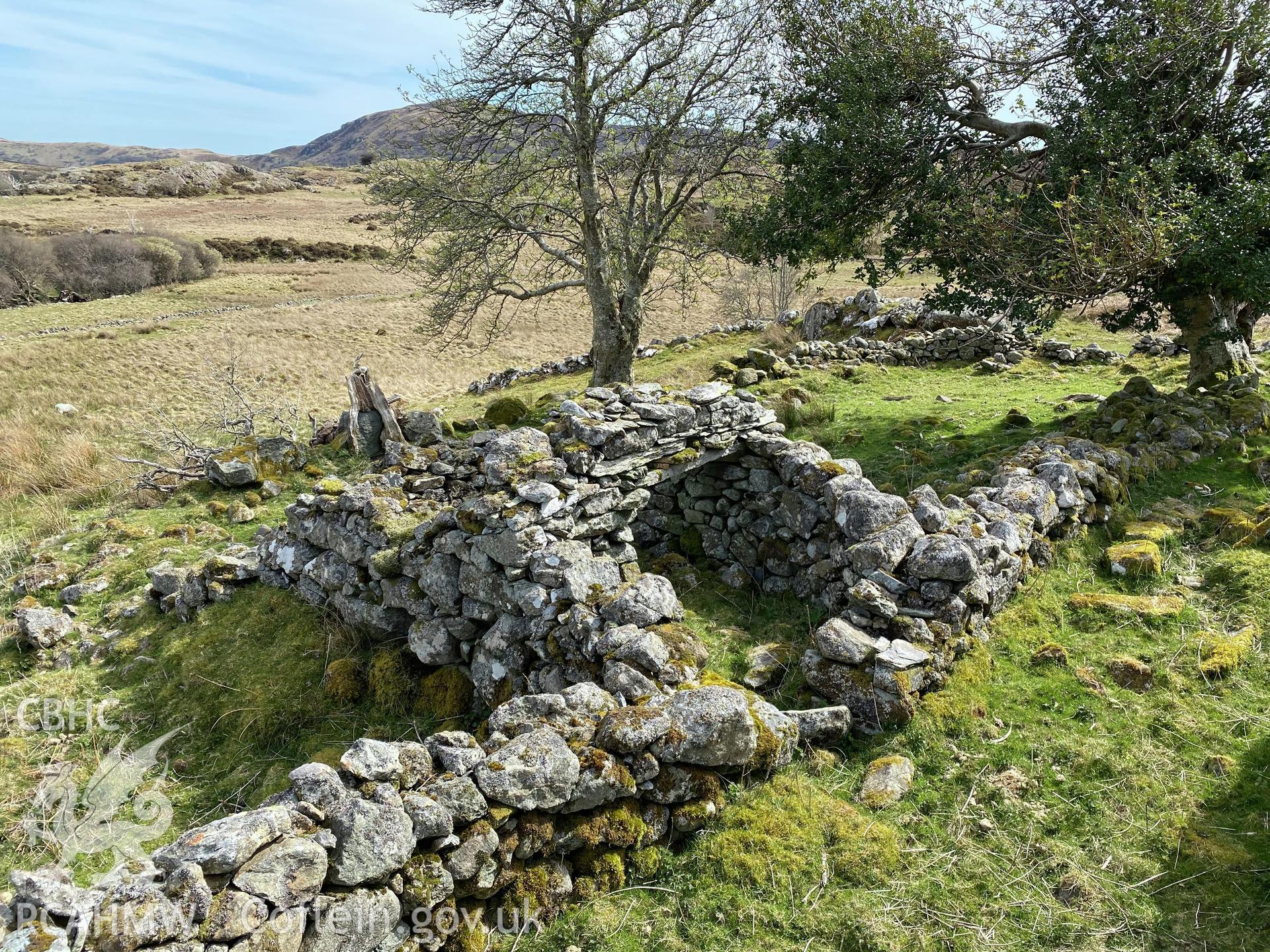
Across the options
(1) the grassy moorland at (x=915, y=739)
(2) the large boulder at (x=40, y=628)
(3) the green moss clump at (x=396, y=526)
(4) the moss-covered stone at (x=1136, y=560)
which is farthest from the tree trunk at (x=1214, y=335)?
(2) the large boulder at (x=40, y=628)

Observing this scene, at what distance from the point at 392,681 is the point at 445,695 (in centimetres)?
66

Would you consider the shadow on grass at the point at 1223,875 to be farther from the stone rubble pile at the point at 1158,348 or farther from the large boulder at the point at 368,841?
the stone rubble pile at the point at 1158,348

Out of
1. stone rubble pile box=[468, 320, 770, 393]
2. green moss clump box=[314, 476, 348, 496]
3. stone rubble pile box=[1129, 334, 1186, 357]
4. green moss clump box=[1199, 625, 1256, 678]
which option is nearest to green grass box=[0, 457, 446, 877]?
green moss clump box=[314, 476, 348, 496]

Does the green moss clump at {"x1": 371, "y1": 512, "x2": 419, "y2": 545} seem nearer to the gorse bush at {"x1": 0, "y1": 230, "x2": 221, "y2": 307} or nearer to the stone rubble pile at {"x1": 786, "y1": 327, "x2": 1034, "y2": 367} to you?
the stone rubble pile at {"x1": 786, "y1": 327, "x2": 1034, "y2": 367}

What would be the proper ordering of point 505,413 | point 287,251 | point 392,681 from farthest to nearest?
point 287,251
point 505,413
point 392,681

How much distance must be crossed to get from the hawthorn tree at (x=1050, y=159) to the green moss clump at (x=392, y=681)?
10.0 meters

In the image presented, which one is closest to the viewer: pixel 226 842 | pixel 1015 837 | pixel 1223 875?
pixel 226 842

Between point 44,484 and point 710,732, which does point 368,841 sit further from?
point 44,484

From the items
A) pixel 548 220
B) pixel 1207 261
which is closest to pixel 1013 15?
pixel 1207 261

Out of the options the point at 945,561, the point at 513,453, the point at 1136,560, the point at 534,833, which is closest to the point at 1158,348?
the point at 1136,560

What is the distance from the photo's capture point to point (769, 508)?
886 centimetres

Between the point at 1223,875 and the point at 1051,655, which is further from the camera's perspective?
the point at 1051,655

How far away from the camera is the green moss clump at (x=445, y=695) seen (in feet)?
23.3
